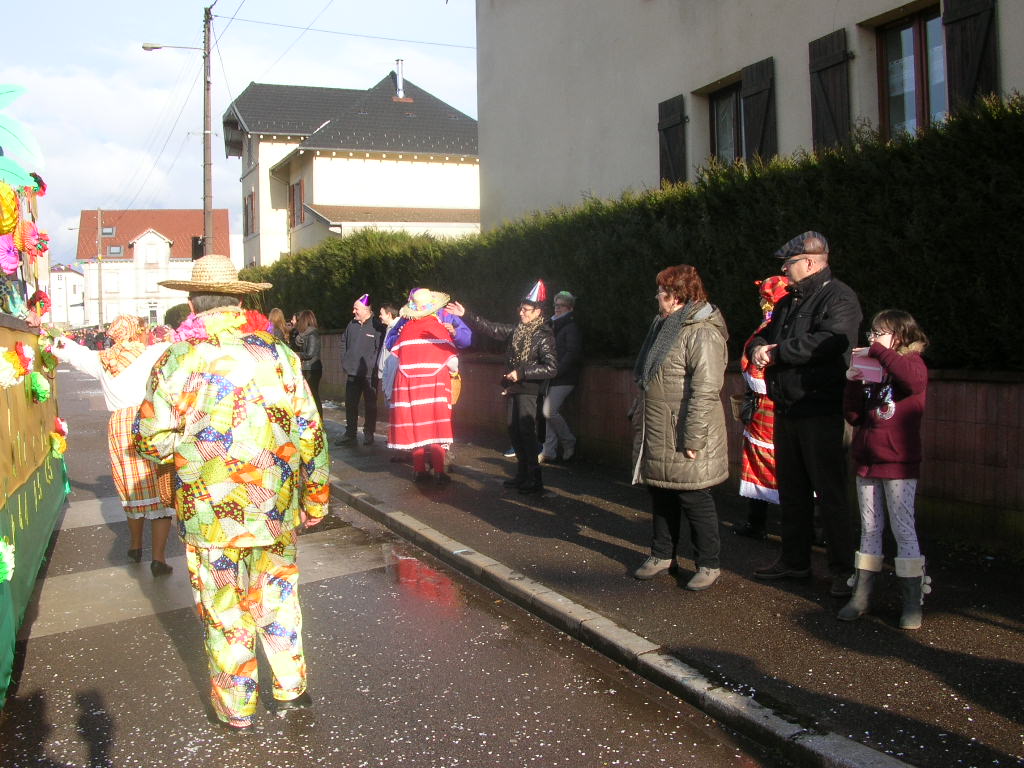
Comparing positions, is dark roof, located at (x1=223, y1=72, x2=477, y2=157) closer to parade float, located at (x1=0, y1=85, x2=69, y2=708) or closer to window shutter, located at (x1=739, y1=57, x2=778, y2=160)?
window shutter, located at (x1=739, y1=57, x2=778, y2=160)

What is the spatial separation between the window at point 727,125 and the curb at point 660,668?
23.1ft

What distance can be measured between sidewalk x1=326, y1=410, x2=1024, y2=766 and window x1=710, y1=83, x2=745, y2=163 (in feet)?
18.8

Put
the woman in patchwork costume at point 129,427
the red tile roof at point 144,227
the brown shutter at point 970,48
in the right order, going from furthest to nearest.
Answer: the red tile roof at point 144,227, the brown shutter at point 970,48, the woman in patchwork costume at point 129,427

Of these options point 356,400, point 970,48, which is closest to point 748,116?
point 970,48

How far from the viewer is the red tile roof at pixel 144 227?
83125mm

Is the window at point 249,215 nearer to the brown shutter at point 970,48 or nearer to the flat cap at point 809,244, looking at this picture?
the brown shutter at point 970,48

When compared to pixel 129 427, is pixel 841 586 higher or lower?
lower

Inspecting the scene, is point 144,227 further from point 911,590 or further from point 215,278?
point 911,590

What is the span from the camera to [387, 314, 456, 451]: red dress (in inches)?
366

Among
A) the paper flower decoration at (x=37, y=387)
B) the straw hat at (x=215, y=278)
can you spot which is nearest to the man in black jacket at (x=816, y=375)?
the straw hat at (x=215, y=278)

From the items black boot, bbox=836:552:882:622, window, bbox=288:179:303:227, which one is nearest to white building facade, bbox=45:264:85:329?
→ window, bbox=288:179:303:227

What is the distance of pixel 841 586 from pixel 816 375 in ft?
3.87

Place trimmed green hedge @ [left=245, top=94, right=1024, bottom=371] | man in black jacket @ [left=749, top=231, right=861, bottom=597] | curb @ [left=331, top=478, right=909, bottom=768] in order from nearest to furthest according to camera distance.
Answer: curb @ [left=331, top=478, right=909, bottom=768]
man in black jacket @ [left=749, top=231, right=861, bottom=597]
trimmed green hedge @ [left=245, top=94, right=1024, bottom=371]

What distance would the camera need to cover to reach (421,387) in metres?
9.33
